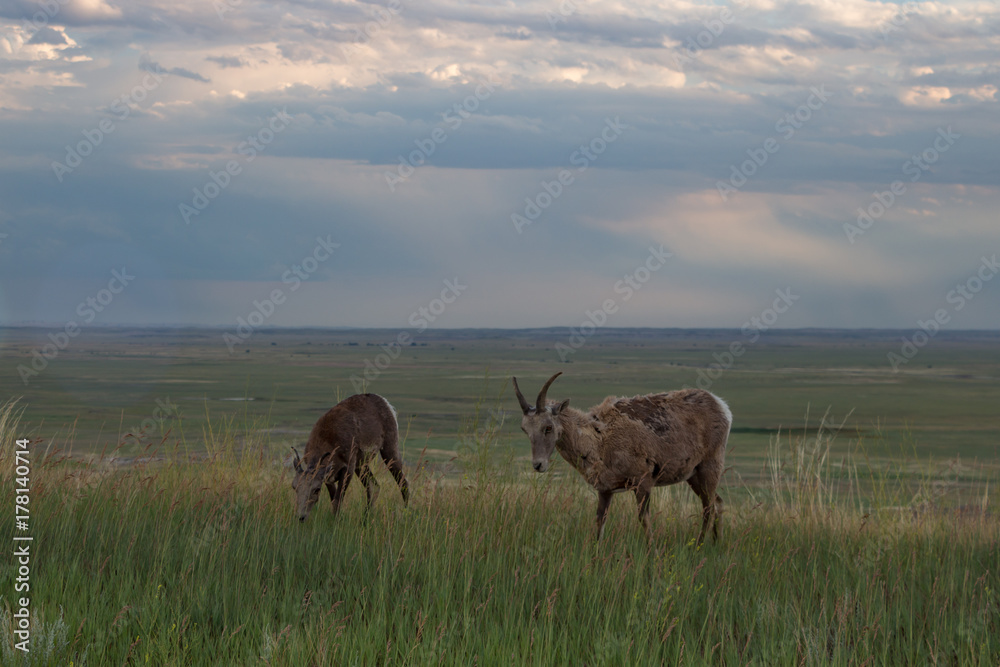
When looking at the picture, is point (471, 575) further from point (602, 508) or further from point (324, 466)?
point (324, 466)

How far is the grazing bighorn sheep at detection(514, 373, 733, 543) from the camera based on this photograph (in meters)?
8.65

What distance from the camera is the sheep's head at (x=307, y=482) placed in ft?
29.9

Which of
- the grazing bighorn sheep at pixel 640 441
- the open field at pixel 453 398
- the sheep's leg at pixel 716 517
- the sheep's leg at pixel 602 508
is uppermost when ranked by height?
the grazing bighorn sheep at pixel 640 441

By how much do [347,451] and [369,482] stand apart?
0.44 m

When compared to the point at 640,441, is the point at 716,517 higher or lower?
lower

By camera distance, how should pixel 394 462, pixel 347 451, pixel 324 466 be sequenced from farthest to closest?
pixel 394 462, pixel 347 451, pixel 324 466

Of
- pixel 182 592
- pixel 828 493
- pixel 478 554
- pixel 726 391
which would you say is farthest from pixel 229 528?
pixel 726 391

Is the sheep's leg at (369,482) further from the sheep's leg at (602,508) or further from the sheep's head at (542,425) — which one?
the sheep's leg at (602,508)

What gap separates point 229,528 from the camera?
823 centimetres

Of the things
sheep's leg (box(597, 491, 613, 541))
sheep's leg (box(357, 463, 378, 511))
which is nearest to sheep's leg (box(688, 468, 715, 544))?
sheep's leg (box(597, 491, 613, 541))

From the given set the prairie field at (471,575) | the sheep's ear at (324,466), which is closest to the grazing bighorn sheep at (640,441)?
the prairie field at (471,575)

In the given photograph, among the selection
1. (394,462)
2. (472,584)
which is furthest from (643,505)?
(394,462)

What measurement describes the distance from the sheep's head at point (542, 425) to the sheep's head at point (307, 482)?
7.66 feet

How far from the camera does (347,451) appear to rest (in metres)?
9.86
